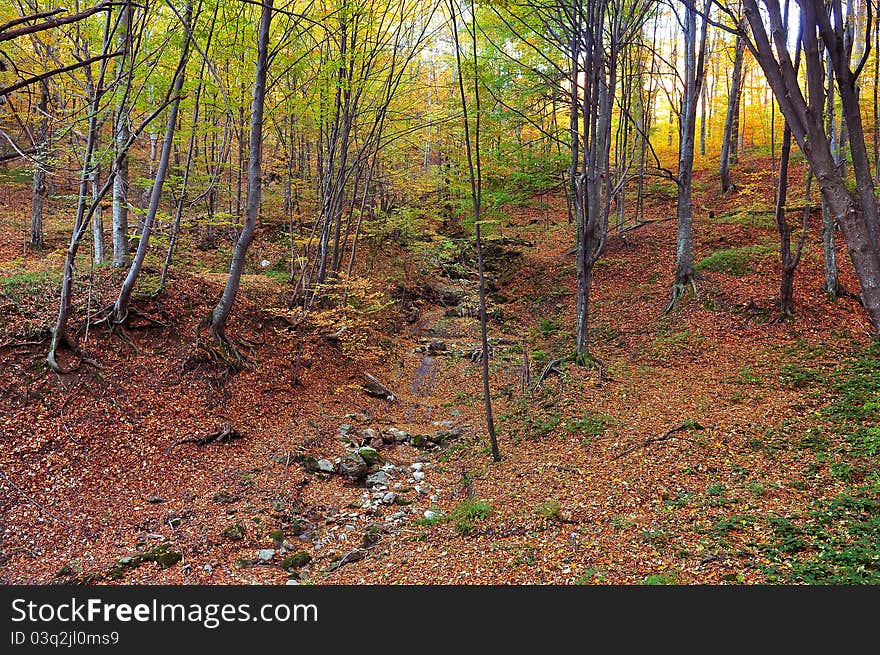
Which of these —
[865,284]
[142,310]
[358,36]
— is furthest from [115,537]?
[358,36]

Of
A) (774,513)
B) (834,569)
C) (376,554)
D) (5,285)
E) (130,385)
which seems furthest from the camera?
(5,285)

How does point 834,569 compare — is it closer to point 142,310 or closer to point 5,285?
point 142,310

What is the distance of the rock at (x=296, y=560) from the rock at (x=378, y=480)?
201 centimetres

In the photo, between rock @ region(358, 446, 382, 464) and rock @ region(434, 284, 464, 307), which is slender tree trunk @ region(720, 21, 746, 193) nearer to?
rock @ region(434, 284, 464, 307)

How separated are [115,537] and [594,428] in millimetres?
7491

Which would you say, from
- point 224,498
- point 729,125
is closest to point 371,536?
point 224,498

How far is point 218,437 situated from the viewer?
8.52 metres

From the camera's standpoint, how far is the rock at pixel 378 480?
791 cm

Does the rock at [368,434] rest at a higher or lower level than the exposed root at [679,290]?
lower

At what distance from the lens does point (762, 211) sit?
17.1 m

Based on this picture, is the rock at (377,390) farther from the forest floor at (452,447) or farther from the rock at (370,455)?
the rock at (370,455)

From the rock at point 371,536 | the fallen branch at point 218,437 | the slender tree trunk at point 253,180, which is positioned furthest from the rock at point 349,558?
the slender tree trunk at point 253,180

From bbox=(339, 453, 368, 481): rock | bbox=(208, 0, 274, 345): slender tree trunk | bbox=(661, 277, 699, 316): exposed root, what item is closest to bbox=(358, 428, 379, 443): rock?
bbox=(339, 453, 368, 481): rock

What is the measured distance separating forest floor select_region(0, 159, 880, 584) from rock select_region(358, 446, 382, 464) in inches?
3.7
